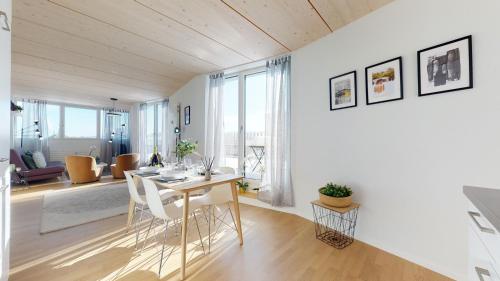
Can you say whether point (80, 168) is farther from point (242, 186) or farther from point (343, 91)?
point (343, 91)

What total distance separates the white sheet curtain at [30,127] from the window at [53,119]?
13 cm

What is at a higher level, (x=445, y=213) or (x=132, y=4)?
(x=132, y=4)

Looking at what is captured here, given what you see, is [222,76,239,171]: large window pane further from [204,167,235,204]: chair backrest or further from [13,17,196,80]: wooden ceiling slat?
[204,167,235,204]: chair backrest

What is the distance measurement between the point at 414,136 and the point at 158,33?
10.1 feet

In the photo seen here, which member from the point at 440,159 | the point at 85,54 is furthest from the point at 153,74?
the point at 440,159

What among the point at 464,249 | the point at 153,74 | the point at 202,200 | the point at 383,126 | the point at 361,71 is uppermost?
the point at 153,74

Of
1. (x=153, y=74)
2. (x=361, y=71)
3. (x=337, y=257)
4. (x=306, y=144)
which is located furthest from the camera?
(x=153, y=74)

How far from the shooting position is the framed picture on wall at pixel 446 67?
155 cm

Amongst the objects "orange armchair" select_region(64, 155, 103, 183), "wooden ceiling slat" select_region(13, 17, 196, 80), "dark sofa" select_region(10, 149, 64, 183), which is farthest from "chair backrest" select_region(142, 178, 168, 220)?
"dark sofa" select_region(10, 149, 64, 183)

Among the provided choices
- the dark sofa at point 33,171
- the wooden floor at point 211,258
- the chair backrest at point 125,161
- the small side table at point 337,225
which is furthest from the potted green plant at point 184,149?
the dark sofa at point 33,171

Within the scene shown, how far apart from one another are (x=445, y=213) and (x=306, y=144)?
154cm

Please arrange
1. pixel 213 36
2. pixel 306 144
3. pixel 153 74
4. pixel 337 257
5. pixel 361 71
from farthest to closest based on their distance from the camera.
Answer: pixel 153 74
pixel 306 144
pixel 213 36
pixel 361 71
pixel 337 257

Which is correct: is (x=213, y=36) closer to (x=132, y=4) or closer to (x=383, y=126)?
(x=132, y=4)

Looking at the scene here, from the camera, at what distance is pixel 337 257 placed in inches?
76.1
